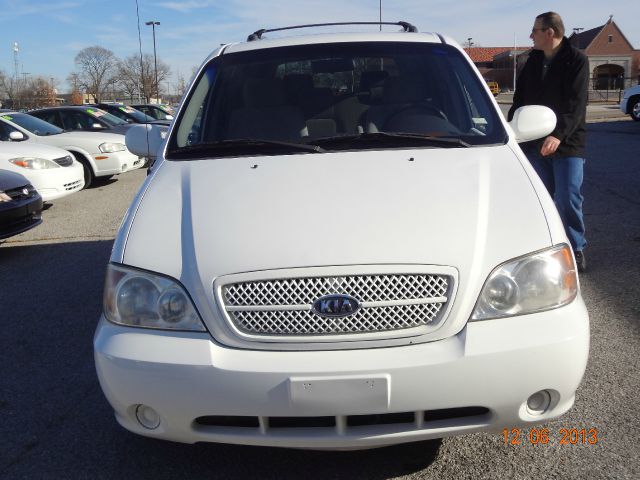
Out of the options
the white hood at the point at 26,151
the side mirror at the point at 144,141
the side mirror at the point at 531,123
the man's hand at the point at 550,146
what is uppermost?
the side mirror at the point at 531,123

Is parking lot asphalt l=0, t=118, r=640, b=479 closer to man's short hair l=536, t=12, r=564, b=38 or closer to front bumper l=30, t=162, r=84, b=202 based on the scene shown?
man's short hair l=536, t=12, r=564, b=38

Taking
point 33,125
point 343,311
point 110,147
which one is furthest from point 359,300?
point 33,125

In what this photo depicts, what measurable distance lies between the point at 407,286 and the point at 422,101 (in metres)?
1.70

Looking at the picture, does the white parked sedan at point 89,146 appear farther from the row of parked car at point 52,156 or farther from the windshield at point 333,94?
the windshield at point 333,94

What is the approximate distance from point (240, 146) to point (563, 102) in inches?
112

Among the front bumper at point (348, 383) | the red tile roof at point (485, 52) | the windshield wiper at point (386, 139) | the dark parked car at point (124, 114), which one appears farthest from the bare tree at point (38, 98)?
the red tile roof at point (485, 52)

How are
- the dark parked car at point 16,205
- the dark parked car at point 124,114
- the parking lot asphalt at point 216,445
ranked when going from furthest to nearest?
the dark parked car at point 124,114 → the dark parked car at point 16,205 → the parking lot asphalt at point 216,445

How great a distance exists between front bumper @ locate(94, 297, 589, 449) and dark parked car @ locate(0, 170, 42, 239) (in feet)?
15.1

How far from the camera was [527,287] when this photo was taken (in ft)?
7.49

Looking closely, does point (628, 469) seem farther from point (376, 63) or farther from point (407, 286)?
point (376, 63)

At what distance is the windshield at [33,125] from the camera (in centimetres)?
1123

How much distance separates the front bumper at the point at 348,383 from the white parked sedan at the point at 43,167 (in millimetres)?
6861

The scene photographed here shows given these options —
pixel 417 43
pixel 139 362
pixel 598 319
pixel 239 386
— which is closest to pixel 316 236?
pixel 239 386
